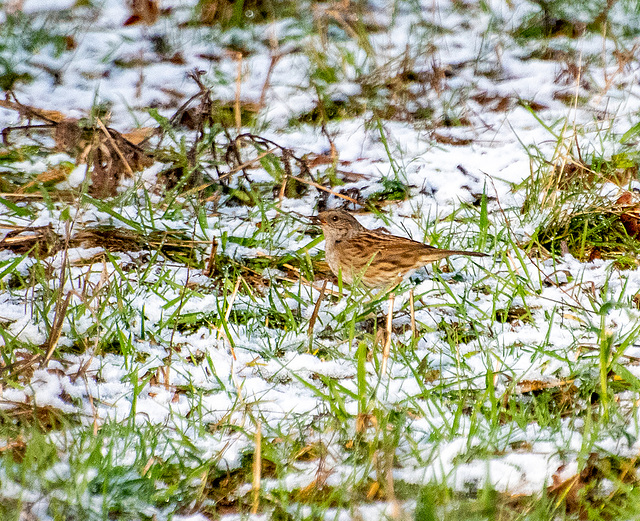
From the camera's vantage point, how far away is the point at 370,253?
15.9ft

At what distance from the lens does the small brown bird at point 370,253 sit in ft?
15.1

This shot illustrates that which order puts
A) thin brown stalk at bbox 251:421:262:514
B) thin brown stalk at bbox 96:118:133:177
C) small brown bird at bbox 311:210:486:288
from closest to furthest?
thin brown stalk at bbox 251:421:262:514 → small brown bird at bbox 311:210:486:288 → thin brown stalk at bbox 96:118:133:177

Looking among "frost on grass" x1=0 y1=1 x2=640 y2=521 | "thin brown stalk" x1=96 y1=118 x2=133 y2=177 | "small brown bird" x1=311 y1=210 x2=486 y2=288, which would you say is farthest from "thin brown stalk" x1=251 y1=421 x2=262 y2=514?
"thin brown stalk" x1=96 y1=118 x2=133 y2=177

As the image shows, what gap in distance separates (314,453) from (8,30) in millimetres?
6266

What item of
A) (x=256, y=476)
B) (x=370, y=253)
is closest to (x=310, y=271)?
(x=370, y=253)

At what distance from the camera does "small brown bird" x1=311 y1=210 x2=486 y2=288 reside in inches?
182

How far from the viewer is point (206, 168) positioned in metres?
5.67

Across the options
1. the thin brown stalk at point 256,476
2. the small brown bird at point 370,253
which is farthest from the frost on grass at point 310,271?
the small brown bird at point 370,253

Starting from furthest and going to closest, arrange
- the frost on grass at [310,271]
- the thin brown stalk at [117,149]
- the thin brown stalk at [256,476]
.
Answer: the thin brown stalk at [117,149], the frost on grass at [310,271], the thin brown stalk at [256,476]

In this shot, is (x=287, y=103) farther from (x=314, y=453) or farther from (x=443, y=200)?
(x=314, y=453)

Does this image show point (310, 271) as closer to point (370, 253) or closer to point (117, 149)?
point (370, 253)

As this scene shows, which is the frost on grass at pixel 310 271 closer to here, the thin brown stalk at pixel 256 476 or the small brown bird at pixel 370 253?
the thin brown stalk at pixel 256 476

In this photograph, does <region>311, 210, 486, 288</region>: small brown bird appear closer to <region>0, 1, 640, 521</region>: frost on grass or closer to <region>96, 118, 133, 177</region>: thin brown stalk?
<region>0, 1, 640, 521</region>: frost on grass

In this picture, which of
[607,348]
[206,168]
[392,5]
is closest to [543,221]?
[607,348]
